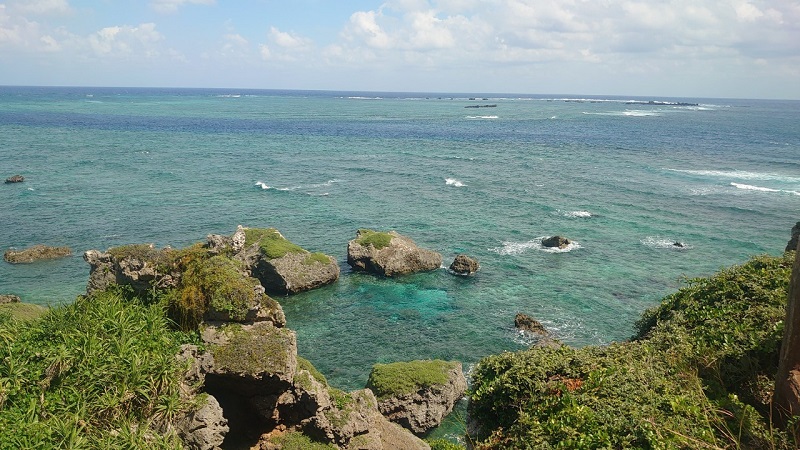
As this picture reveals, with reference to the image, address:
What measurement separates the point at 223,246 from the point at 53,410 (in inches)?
517

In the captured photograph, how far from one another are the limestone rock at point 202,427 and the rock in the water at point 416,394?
10.4 metres

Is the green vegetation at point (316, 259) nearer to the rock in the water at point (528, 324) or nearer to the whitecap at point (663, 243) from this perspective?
the rock in the water at point (528, 324)

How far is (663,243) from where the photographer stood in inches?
2036

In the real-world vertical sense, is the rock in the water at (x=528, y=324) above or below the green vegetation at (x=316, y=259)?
below

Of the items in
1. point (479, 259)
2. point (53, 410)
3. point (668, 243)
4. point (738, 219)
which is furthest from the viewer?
point (738, 219)

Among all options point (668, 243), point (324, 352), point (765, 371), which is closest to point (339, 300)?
point (324, 352)

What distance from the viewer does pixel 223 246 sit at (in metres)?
26.2

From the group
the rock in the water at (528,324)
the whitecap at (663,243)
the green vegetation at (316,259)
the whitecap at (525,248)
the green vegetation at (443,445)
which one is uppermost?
the green vegetation at (316,259)

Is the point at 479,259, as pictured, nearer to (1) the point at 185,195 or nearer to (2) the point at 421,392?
(2) the point at 421,392

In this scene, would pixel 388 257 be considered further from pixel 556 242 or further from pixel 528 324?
pixel 556 242

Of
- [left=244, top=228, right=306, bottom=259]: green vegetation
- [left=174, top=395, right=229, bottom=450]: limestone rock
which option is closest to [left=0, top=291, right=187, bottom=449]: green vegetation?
[left=174, top=395, right=229, bottom=450]: limestone rock

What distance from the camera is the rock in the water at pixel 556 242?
5009cm

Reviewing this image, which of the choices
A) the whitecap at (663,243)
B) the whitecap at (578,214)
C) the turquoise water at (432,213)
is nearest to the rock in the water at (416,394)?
the turquoise water at (432,213)

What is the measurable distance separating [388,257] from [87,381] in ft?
99.4
